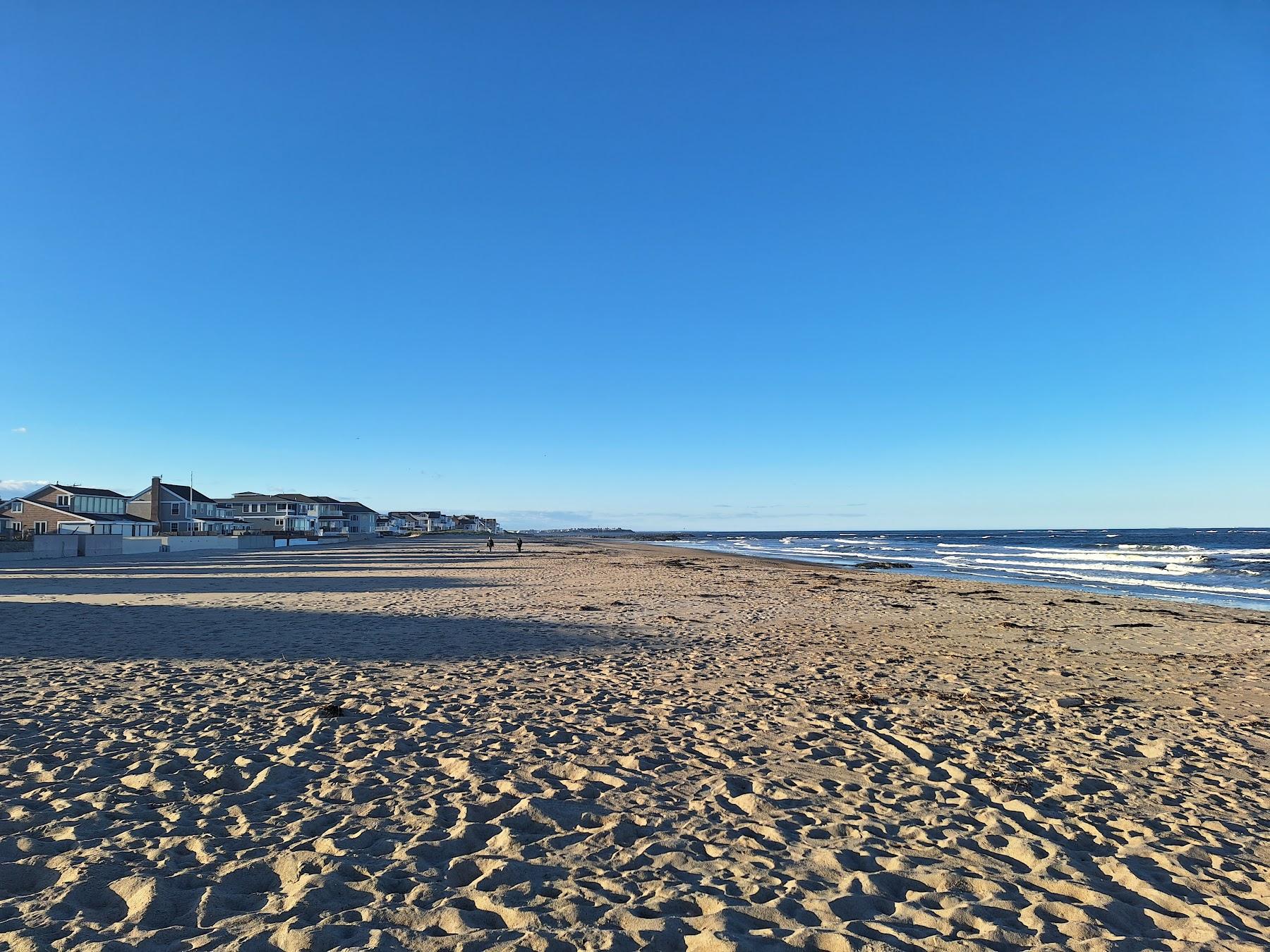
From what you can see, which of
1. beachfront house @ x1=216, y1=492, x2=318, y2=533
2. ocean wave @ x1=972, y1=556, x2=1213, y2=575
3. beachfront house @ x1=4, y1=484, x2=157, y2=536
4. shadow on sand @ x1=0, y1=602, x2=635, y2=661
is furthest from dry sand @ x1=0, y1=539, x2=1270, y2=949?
beachfront house @ x1=216, y1=492, x2=318, y2=533

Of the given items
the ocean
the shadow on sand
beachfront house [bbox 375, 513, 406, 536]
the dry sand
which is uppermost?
beachfront house [bbox 375, 513, 406, 536]

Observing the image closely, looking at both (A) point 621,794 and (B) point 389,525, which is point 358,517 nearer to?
(B) point 389,525

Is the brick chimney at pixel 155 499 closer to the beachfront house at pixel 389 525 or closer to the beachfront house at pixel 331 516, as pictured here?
the beachfront house at pixel 331 516

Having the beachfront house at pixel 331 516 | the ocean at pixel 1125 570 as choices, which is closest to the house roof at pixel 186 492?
the beachfront house at pixel 331 516

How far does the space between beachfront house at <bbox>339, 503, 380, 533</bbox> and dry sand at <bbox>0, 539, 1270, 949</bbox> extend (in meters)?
116

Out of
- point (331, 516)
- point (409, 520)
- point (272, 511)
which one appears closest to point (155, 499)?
point (272, 511)

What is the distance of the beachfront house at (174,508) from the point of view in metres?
74.7

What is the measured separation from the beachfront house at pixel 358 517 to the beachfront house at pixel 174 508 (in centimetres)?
3952

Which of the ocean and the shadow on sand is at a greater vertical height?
the shadow on sand

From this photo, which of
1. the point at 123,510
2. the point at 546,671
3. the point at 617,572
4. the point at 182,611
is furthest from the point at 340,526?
the point at 546,671

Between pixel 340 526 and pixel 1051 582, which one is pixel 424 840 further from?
pixel 340 526

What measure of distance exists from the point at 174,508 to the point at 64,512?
513 inches

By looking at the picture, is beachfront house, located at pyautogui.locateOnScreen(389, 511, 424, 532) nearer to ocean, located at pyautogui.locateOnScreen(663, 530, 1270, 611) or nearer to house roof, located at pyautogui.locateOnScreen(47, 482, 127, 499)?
house roof, located at pyautogui.locateOnScreen(47, 482, 127, 499)

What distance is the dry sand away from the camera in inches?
147
